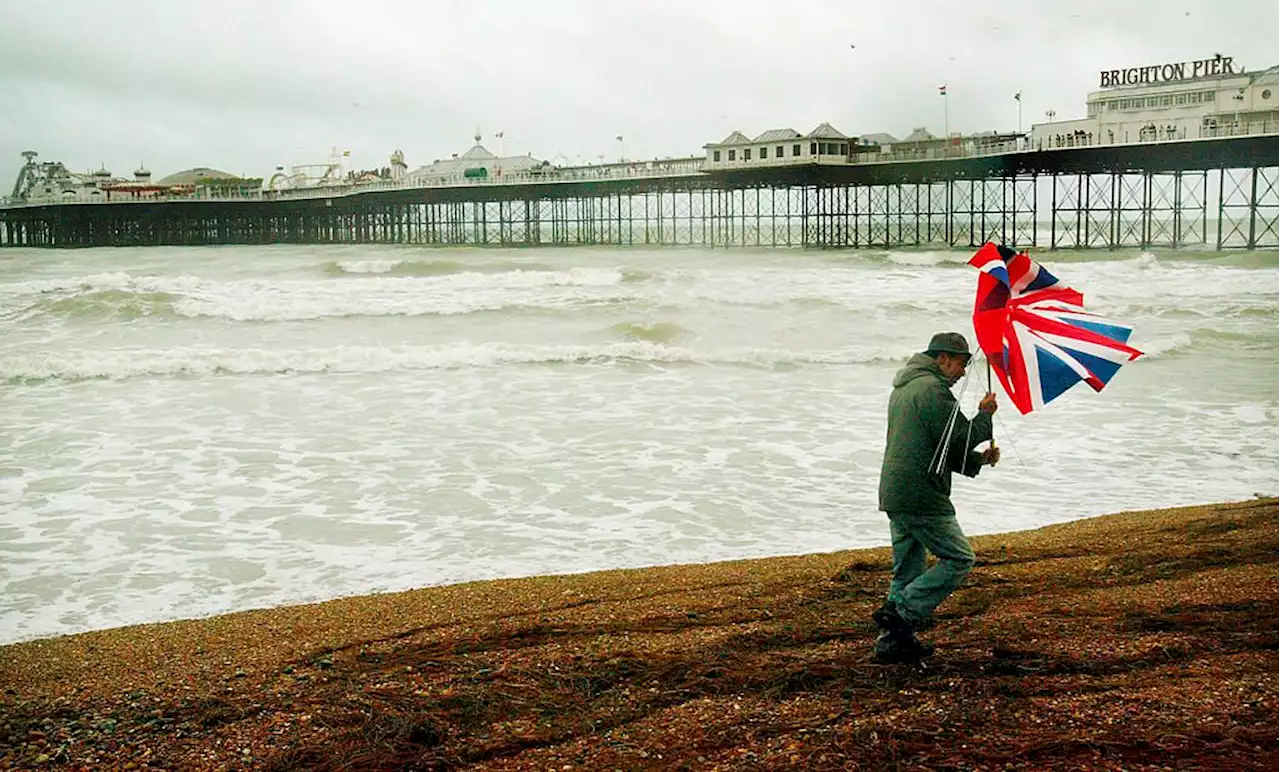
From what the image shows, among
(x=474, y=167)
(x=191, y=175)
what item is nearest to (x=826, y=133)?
(x=474, y=167)

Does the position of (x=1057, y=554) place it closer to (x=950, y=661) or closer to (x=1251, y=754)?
(x=950, y=661)

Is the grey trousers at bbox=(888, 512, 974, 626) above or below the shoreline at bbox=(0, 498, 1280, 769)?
above

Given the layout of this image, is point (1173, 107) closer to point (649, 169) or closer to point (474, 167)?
point (649, 169)

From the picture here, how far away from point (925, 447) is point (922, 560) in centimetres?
54

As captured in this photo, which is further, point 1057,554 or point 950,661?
point 1057,554

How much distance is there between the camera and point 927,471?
14.8ft

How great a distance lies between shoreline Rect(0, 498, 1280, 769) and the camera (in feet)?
13.1

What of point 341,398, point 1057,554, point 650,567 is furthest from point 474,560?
point 341,398

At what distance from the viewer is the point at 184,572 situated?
7.64 metres

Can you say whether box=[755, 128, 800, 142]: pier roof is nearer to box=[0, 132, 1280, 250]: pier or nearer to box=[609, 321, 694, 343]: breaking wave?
box=[0, 132, 1280, 250]: pier

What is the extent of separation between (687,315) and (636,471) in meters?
15.2

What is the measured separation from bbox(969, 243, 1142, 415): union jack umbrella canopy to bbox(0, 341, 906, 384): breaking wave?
1311 cm

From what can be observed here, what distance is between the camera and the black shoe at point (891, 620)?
4.68m

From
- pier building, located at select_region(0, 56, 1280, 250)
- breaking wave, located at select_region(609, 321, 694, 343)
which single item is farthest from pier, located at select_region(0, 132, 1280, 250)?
breaking wave, located at select_region(609, 321, 694, 343)
